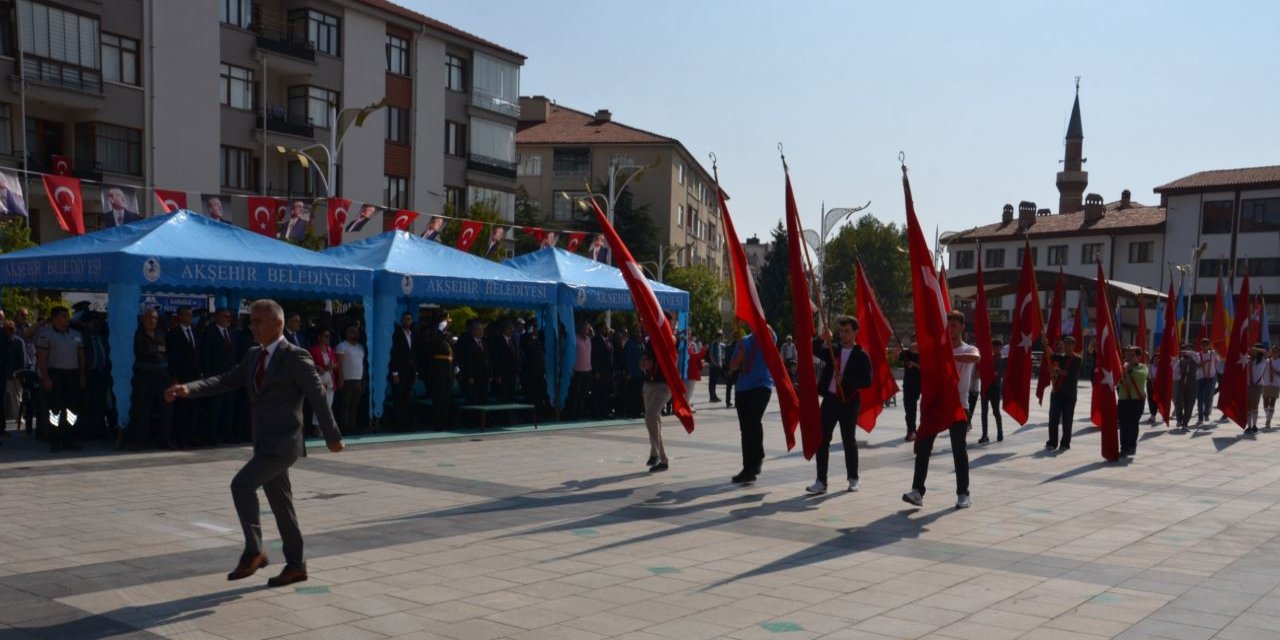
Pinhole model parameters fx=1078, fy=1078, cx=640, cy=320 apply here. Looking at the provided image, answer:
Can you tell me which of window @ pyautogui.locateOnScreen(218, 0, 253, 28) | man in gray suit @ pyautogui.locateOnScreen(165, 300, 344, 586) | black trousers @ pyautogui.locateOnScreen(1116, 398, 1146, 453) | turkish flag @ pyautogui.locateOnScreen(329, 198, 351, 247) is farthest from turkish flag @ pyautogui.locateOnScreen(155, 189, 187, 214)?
window @ pyautogui.locateOnScreen(218, 0, 253, 28)

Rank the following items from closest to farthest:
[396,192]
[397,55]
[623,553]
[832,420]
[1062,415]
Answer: [623,553]
[832,420]
[1062,415]
[397,55]
[396,192]

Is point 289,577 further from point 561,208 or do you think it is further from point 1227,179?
point 1227,179

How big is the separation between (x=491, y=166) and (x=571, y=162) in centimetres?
1975

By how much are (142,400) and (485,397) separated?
6.02m

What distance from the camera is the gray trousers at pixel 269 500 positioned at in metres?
6.55

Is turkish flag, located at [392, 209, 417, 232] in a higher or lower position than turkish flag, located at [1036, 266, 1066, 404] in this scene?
higher

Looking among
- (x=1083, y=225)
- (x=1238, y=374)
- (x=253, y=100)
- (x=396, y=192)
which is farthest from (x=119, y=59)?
(x=1083, y=225)

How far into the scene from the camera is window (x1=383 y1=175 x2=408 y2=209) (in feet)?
142

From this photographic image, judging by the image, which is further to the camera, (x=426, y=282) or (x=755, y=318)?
(x=426, y=282)

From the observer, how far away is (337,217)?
19578 millimetres

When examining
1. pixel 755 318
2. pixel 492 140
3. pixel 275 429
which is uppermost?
pixel 492 140

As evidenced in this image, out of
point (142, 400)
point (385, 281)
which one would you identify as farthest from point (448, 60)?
point (142, 400)

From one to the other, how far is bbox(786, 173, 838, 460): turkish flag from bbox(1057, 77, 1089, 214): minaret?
10182 cm

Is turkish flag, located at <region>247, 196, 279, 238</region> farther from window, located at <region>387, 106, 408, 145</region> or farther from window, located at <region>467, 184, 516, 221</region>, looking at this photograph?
window, located at <region>467, 184, 516, 221</region>
